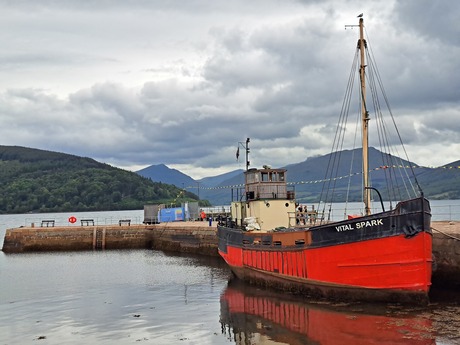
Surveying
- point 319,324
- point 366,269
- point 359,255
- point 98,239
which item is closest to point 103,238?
point 98,239

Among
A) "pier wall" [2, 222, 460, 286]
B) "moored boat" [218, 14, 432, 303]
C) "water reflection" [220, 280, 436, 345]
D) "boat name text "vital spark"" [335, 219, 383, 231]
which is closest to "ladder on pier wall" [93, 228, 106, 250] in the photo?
"pier wall" [2, 222, 460, 286]

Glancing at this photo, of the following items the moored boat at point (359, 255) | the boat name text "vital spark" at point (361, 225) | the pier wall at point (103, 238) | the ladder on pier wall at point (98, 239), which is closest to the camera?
the moored boat at point (359, 255)

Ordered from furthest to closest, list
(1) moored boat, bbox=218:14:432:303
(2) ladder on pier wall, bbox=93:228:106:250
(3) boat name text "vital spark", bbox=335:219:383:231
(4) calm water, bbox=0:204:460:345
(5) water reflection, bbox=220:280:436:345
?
(2) ladder on pier wall, bbox=93:228:106:250 < (3) boat name text "vital spark", bbox=335:219:383:231 < (1) moored boat, bbox=218:14:432:303 < (4) calm water, bbox=0:204:460:345 < (5) water reflection, bbox=220:280:436:345

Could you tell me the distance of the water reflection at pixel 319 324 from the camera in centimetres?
1892

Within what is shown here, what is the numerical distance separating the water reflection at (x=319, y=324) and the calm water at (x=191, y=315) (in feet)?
0.12

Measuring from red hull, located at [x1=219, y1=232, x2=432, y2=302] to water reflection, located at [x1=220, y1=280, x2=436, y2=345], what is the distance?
88 centimetres

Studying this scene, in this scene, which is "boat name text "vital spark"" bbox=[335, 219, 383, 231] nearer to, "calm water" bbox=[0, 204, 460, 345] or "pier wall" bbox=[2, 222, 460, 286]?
"calm water" bbox=[0, 204, 460, 345]

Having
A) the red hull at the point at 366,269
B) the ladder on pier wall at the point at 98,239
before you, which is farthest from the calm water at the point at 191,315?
the ladder on pier wall at the point at 98,239

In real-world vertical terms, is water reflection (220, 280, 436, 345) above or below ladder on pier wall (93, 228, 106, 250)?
below

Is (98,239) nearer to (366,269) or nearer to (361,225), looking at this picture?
(366,269)

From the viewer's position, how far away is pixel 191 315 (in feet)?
81.3

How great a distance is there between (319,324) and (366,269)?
3620 mm

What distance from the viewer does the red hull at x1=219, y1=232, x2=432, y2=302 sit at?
2223cm

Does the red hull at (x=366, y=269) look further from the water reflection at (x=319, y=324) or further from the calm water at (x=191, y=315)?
the water reflection at (x=319, y=324)
